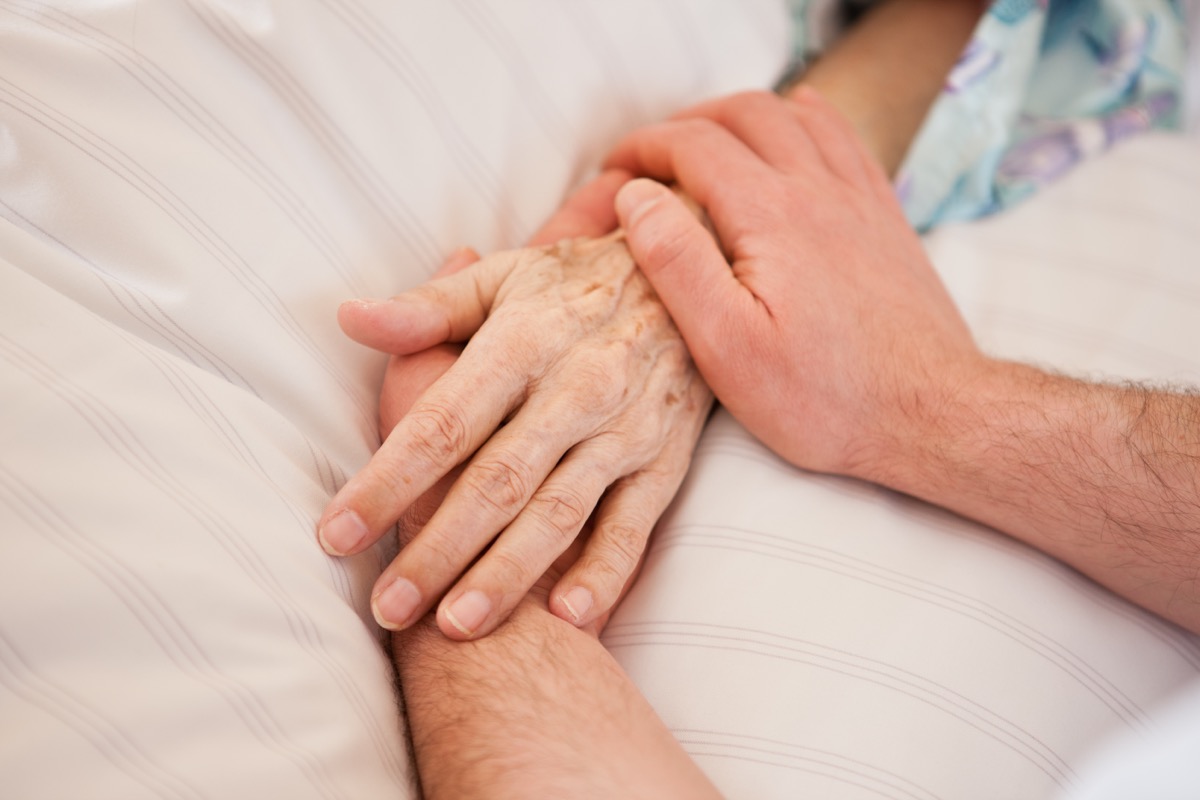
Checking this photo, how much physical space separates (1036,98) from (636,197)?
72 cm

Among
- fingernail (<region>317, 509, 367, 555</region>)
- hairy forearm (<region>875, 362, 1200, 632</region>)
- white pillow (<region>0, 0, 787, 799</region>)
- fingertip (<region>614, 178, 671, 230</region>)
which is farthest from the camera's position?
fingertip (<region>614, 178, 671, 230</region>)

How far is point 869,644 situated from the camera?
69 centimetres

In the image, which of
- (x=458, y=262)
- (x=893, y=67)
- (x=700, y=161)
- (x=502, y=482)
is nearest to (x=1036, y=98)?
(x=893, y=67)

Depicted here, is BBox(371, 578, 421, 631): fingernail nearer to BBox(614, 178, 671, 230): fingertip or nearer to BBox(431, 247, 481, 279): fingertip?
BBox(431, 247, 481, 279): fingertip

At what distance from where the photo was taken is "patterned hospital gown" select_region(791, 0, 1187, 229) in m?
1.08

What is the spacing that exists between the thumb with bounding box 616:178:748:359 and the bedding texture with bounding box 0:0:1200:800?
0.12m

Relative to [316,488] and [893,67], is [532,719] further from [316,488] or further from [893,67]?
[893,67]

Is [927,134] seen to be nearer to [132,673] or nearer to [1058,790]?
[1058,790]

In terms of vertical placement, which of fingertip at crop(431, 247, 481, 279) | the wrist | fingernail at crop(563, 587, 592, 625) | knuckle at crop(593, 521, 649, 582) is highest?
fingertip at crop(431, 247, 481, 279)

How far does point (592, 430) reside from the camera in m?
0.74

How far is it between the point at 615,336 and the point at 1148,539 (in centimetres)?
47

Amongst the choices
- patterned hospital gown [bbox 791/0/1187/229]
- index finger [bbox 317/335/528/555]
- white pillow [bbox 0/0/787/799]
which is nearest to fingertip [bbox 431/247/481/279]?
white pillow [bbox 0/0/787/799]

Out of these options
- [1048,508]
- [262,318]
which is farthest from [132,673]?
[1048,508]

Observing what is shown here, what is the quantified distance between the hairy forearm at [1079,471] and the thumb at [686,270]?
190 mm
